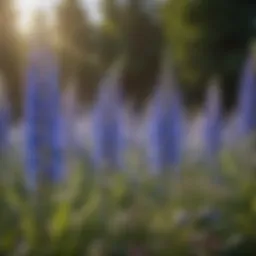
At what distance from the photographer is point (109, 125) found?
200cm

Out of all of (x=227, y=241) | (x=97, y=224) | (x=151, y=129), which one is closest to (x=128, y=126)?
(x=151, y=129)

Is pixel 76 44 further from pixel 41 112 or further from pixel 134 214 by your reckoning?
pixel 134 214

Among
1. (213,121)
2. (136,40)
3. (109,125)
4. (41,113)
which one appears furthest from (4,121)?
(213,121)

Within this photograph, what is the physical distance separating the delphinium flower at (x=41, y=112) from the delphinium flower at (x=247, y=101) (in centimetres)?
48

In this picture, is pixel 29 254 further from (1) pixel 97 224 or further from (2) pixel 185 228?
(2) pixel 185 228

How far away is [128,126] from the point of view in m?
2.00

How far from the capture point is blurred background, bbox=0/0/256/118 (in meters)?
1.97

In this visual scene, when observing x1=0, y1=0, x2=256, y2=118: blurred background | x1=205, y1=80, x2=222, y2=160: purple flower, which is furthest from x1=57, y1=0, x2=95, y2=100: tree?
x1=205, y1=80, x2=222, y2=160: purple flower

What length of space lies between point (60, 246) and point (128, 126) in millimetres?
352

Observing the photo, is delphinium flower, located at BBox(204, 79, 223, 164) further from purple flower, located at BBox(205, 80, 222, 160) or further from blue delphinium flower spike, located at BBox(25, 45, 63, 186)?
blue delphinium flower spike, located at BBox(25, 45, 63, 186)

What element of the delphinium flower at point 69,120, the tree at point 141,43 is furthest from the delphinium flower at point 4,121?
the tree at point 141,43

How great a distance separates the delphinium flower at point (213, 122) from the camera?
2023mm

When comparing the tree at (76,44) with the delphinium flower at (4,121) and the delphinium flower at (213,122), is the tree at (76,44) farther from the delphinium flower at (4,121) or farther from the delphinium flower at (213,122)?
the delphinium flower at (213,122)

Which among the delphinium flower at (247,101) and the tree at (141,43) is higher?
the tree at (141,43)
